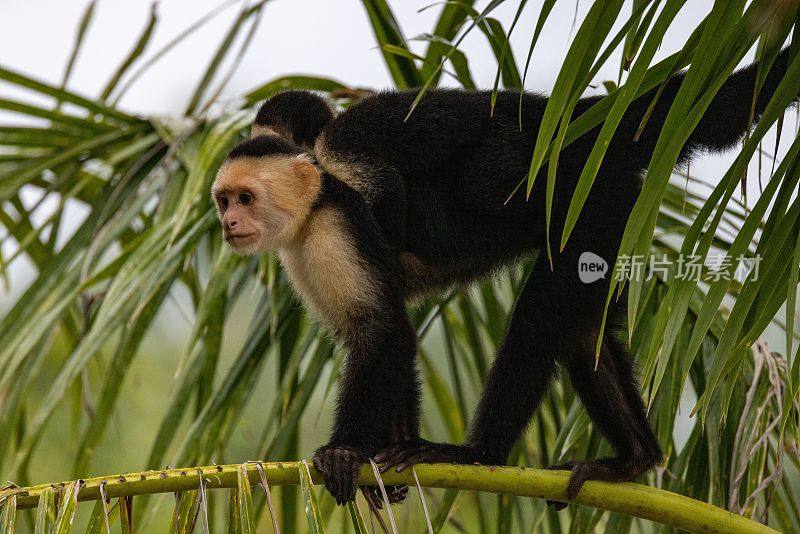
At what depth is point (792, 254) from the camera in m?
1.77

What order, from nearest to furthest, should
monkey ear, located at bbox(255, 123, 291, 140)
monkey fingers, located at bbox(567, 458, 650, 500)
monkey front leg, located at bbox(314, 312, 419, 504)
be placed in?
monkey fingers, located at bbox(567, 458, 650, 500), monkey front leg, located at bbox(314, 312, 419, 504), monkey ear, located at bbox(255, 123, 291, 140)

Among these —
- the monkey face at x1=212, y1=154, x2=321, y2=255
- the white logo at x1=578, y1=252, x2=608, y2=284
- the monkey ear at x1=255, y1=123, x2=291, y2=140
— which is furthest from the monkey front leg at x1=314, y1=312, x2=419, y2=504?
the monkey ear at x1=255, y1=123, x2=291, y2=140

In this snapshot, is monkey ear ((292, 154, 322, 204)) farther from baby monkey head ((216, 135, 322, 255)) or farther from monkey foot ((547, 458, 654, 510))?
monkey foot ((547, 458, 654, 510))

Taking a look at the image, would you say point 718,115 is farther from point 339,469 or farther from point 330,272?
point 339,469

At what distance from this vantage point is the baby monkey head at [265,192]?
2906 mm

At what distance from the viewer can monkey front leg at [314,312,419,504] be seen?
2535 millimetres

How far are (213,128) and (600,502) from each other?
1984mm

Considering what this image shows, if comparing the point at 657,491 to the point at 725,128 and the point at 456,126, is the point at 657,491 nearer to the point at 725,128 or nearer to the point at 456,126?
the point at 725,128

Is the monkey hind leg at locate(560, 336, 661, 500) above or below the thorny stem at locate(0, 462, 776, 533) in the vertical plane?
above

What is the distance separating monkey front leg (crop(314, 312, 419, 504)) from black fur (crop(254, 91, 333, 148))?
838 mm

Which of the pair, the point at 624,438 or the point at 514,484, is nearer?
the point at 514,484

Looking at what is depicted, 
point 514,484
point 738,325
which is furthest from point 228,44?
point 738,325

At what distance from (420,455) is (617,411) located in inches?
26.8

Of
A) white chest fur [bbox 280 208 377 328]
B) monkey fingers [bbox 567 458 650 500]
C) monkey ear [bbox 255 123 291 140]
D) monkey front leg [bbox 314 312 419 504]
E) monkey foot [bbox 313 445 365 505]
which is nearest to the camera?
monkey fingers [bbox 567 458 650 500]
